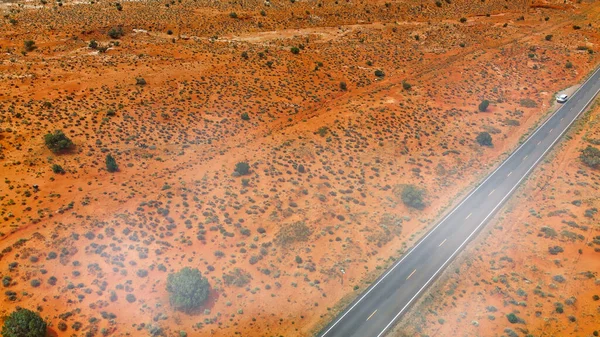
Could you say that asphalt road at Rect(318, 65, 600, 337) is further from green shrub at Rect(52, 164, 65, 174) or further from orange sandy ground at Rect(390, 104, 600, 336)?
green shrub at Rect(52, 164, 65, 174)

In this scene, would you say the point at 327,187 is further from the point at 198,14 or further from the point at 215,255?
the point at 198,14

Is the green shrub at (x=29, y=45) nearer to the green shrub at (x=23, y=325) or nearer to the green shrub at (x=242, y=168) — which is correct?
the green shrub at (x=242, y=168)

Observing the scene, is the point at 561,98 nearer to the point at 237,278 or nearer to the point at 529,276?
the point at 529,276

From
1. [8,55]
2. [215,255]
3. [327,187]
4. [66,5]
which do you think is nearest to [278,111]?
[327,187]

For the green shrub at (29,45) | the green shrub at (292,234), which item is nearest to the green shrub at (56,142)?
the green shrub at (292,234)

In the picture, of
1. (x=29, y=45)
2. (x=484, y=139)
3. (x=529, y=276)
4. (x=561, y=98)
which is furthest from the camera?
(x=561, y=98)

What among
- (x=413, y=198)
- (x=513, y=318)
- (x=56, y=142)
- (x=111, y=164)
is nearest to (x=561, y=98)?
(x=413, y=198)
